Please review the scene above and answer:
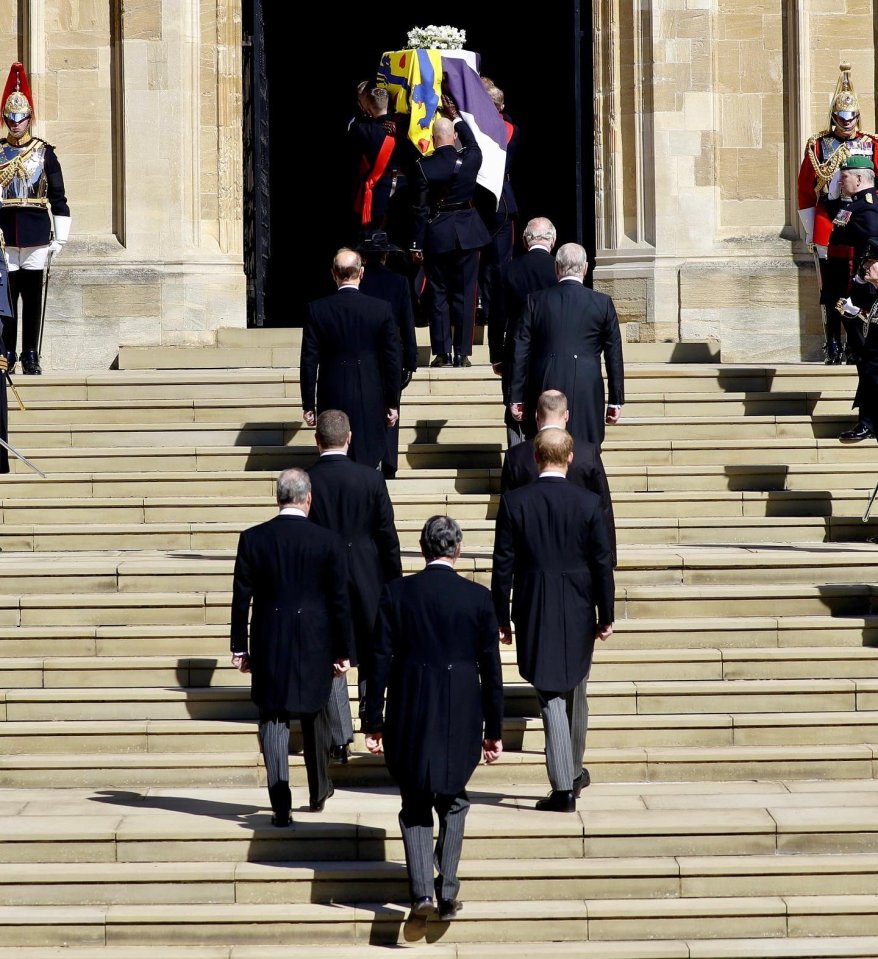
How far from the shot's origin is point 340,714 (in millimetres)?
8445

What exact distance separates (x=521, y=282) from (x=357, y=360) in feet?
4.04

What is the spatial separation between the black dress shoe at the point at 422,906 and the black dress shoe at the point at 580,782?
1116mm

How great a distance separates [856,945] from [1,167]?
921 cm

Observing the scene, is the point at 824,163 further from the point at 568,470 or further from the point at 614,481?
the point at 568,470

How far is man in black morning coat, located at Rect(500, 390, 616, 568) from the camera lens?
27.5 ft

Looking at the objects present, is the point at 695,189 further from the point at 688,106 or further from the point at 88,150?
the point at 88,150

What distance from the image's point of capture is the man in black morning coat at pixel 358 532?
8.50m

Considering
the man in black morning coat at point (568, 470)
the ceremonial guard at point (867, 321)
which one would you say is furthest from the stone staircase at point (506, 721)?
the man in black morning coat at point (568, 470)

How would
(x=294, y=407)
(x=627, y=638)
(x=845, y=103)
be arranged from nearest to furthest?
(x=627, y=638) → (x=294, y=407) → (x=845, y=103)

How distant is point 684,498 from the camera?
11.5m

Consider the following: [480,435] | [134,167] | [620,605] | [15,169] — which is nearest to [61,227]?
[15,169]

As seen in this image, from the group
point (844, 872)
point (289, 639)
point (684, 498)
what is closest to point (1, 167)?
point (684, 498)

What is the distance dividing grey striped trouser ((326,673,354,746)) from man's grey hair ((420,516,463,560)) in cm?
125

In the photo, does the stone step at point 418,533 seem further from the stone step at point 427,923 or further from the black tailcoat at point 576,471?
the stone step at point 427,923
